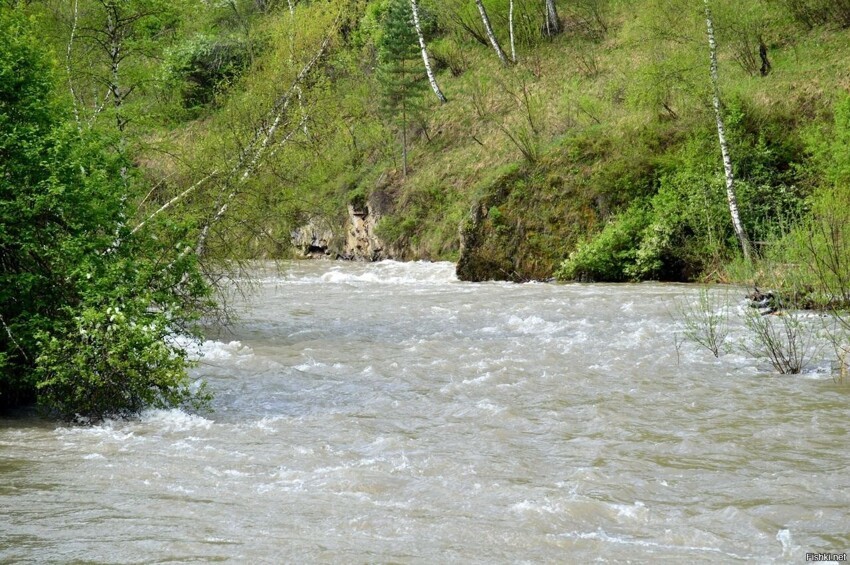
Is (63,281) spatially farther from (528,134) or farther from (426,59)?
(426,59)

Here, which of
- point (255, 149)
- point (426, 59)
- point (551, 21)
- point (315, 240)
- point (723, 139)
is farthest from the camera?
point (551, 21)

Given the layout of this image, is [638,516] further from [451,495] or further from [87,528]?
[87,528]

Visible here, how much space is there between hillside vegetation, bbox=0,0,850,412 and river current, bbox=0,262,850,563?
154cm

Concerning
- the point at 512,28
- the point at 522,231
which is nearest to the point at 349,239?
the point at 522,231

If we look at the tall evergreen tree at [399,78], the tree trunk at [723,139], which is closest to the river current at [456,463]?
the tree trunk at [723,139]

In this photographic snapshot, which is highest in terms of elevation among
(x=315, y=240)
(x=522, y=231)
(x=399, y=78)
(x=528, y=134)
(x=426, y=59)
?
(x=426, y=59)

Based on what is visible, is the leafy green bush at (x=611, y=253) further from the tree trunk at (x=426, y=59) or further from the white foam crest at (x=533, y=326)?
the tree trunk at (x=426, y=59)

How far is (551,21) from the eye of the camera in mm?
39406

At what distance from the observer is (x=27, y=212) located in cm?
920

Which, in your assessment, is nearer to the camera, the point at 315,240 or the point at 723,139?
the point at 723,139

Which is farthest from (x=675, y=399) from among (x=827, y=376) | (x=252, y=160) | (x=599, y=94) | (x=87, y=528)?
(x=599, y=94)

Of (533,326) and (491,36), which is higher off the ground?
(491,36)

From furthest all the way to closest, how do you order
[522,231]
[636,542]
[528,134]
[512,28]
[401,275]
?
1. [512,28]
2. [528,134]
3. [401,275]
4. [522,231]
5. [636,542]

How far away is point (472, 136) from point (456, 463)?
27.9m
